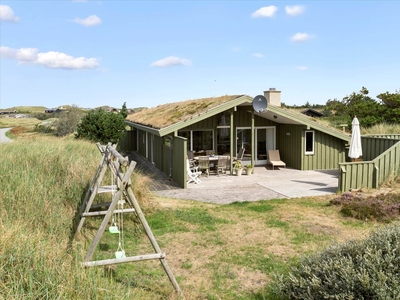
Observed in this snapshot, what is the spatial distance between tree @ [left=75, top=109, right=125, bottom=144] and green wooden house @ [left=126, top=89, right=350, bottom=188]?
515cm

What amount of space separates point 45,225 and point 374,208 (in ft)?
25.3

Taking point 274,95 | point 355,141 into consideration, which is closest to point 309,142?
point 274,95

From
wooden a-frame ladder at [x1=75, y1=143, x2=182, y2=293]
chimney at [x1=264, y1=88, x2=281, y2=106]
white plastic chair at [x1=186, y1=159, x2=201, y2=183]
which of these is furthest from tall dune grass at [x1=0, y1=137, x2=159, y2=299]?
chimney at [x1=264, y1=88, x2=281, y2=106]

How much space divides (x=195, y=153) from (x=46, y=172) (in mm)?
9811

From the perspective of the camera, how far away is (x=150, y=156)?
2045 cm

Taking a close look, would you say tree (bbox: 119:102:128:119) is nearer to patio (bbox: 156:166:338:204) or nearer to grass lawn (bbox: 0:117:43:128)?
grass lawn (bbox: 0:117:43:128)

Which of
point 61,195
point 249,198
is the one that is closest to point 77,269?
point 61,195

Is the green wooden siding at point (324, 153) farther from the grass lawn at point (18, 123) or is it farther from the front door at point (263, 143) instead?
the grass lawn at point (18, 123)

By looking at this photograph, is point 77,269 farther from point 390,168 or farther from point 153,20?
point 153,20

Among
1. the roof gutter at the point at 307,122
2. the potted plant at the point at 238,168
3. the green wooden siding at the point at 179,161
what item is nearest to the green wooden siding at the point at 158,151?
the green wooden siding at the point at 179,161

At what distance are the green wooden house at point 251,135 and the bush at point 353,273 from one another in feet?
33.8

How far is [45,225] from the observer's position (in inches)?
224

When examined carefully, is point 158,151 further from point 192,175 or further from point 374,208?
point 374,208

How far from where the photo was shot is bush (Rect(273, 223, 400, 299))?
12.8 ft
